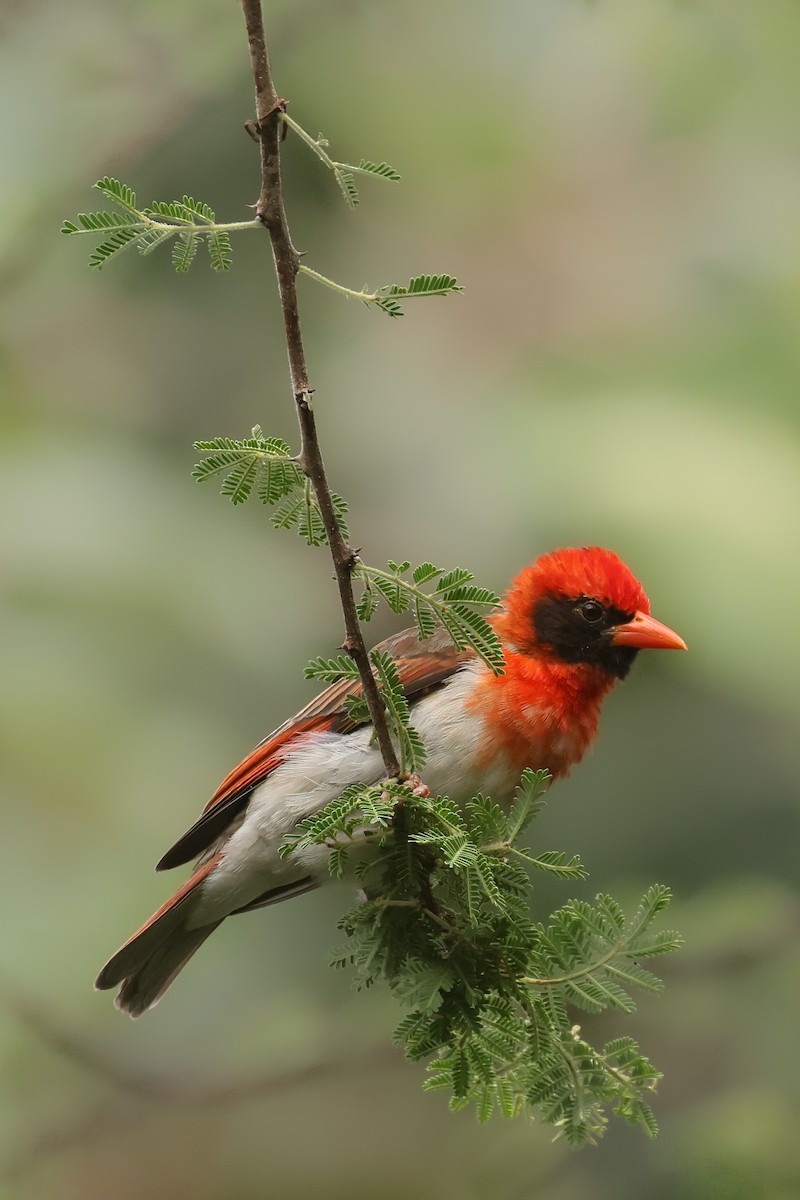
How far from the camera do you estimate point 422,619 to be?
54.6 inches

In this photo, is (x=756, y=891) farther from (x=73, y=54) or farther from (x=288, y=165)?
(x=73, y=54)

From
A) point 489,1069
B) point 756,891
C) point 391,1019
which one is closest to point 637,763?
point 756,891

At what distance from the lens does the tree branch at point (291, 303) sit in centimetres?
107

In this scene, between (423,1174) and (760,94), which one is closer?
(423,1174)

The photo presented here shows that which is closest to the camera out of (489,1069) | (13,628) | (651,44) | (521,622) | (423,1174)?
(489,1069)

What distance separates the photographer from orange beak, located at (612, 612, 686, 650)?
202 centimetres

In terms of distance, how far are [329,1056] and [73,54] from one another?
2544 mm

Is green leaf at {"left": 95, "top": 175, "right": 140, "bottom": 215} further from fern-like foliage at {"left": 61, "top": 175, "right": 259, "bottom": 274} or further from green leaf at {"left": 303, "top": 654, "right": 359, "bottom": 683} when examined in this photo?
green leaf at {"left": 303, "top": 654, "right": 359, "bottom": 683}

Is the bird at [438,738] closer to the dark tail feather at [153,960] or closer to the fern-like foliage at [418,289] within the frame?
the dark tail feather at [153,960]

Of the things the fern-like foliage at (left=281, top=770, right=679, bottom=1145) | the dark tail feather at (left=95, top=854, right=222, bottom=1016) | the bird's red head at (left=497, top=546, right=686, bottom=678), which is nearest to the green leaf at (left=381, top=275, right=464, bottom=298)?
the fern-like foliage at (left=281, top=770, right=679, bottom=1145)

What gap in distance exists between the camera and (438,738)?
1.89 metres

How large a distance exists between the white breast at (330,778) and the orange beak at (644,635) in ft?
0.84

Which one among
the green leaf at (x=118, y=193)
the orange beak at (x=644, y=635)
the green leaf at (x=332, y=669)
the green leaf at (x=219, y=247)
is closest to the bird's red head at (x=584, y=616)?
the orange beak at (x=644, y=635)

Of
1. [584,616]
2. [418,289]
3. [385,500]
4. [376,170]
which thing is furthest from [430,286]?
[385,500]
